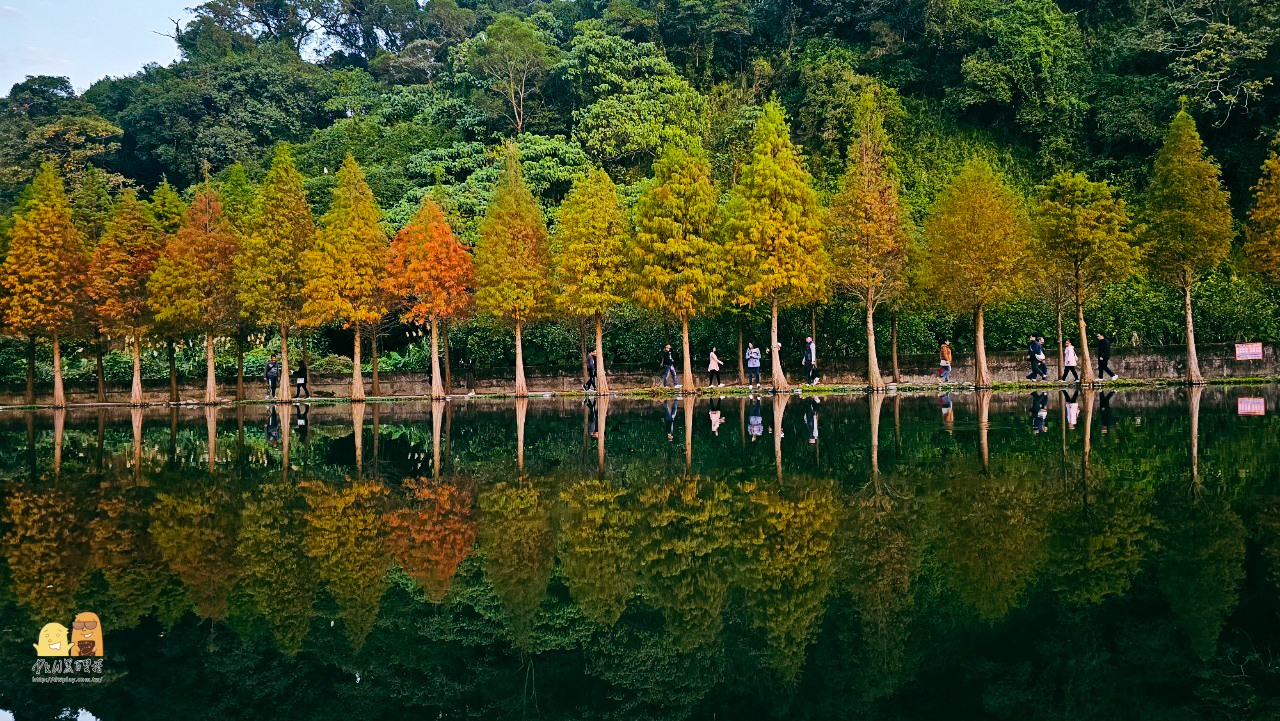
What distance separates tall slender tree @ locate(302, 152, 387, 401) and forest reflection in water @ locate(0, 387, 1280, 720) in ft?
84.7

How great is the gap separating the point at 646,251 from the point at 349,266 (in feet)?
44.4

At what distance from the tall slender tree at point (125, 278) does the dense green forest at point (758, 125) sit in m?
2.49

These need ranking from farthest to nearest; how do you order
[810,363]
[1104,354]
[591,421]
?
[810,363] → [1104,354] → [591,421]

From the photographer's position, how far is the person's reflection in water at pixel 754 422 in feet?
71.1

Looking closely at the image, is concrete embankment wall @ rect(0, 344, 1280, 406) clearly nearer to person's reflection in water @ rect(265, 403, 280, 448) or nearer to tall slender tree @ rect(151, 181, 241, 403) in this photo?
tall slender tree @ rect(151, 181, 241, 403)

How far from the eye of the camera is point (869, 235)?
125 ft

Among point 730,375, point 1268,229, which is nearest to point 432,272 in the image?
point 730,375

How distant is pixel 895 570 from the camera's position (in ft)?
29.5

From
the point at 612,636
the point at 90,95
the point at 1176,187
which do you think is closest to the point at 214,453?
the point at 612,636

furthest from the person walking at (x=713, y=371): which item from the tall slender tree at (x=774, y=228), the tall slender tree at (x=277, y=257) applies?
the tall slender tree at (x=277, y=257)

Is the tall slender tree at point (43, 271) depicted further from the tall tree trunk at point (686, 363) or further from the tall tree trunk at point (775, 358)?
the tall tree trunk at point (775, 358)

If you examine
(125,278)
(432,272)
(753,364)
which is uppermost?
(125,278)

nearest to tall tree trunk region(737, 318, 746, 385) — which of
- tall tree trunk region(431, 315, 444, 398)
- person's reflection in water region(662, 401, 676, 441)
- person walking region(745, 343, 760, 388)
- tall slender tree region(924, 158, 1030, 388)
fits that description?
person walking region(745, 343, 760, 388)

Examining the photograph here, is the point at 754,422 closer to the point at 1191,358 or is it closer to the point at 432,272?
the point at 1191,358
